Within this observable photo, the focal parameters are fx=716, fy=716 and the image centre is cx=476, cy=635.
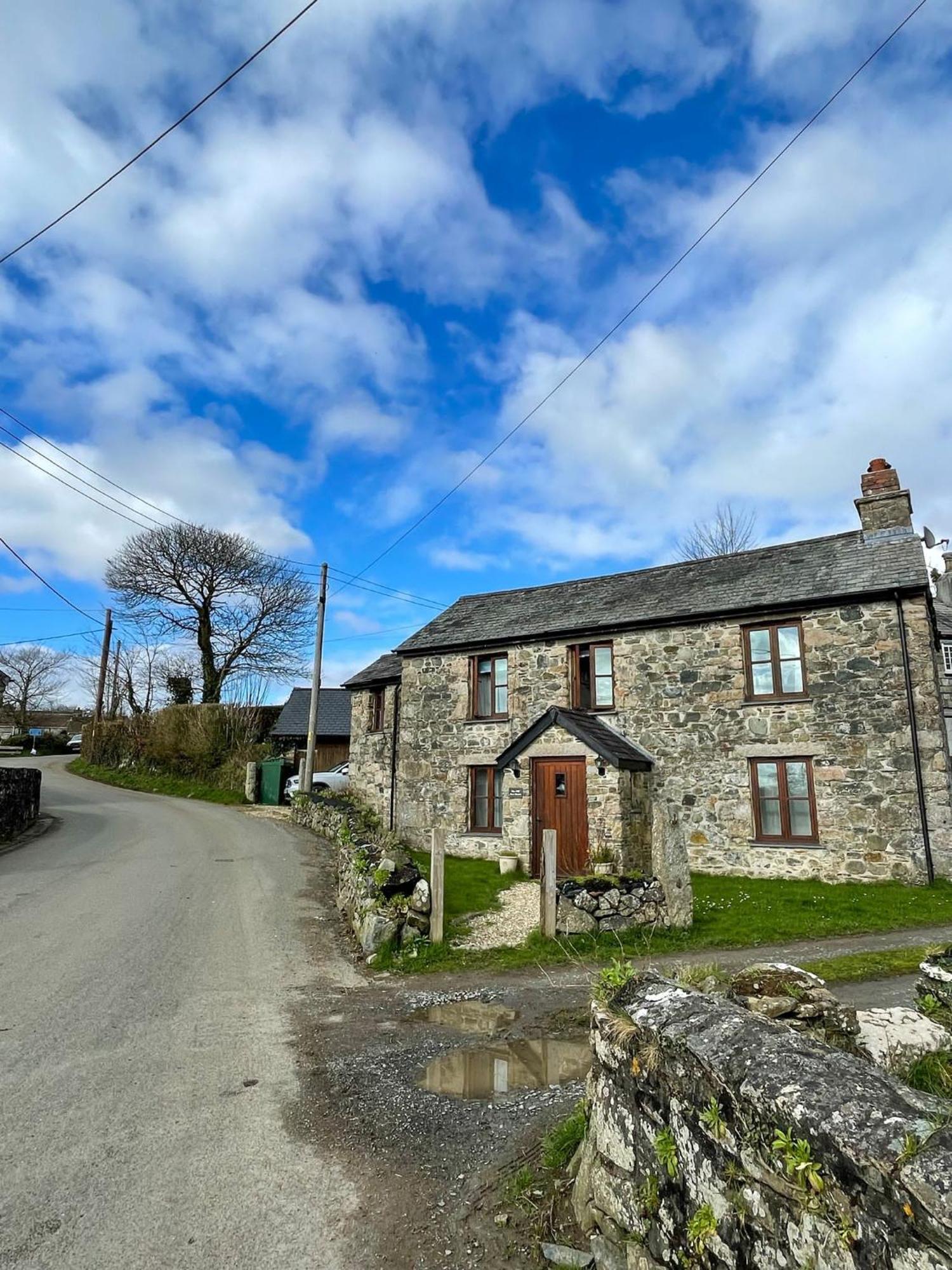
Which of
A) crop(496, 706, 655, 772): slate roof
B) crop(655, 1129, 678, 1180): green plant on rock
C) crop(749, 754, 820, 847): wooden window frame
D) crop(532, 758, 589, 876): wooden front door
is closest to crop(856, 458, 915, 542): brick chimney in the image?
crop(749, 754, 820, 847): wooden window frame

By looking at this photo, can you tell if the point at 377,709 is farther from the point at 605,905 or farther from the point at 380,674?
the point at 605,905

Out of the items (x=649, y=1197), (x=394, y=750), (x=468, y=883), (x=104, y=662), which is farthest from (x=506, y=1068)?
(x=104, y=662)

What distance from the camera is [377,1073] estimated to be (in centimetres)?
551

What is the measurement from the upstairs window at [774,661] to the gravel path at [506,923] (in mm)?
7141

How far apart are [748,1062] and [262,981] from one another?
6674 mm

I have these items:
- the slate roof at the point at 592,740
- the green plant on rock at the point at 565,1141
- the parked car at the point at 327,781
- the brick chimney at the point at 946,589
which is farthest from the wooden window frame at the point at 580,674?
the brick chimney at the point at 946,589

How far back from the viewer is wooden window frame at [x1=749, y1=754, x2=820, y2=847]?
15438 mm

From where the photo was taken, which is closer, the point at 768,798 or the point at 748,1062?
the point at 748,1062

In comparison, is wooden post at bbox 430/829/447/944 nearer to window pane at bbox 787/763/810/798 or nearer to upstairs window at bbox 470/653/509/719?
window pane at bbox 787/763/810/798

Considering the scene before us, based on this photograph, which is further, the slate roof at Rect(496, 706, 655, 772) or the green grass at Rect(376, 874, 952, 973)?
the slate roof at Rect(496, 706, 655, 772)

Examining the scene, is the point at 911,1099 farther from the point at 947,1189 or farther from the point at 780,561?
the point at 780,561

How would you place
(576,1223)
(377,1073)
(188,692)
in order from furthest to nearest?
(188,692)
(377,1073)
(576,1223)

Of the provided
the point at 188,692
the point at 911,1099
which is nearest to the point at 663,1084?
the point at 911,1099

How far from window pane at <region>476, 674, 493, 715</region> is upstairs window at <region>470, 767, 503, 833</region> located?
1.65 meters
